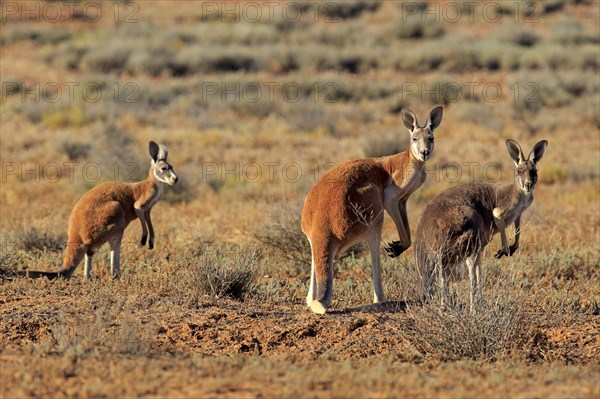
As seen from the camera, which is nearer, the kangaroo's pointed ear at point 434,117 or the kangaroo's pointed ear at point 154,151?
the kangaroo's pointed ear at point 434,117

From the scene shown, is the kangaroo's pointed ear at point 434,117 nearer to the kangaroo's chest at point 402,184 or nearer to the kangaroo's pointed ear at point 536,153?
the kangaroo's chest at point 402,184

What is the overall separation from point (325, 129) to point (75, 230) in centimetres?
1108

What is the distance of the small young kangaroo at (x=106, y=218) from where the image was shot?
8766 millimetres

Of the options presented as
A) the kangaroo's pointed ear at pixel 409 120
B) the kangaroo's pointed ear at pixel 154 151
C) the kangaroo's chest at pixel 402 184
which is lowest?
the kangaroo's chest at pixel 402 184

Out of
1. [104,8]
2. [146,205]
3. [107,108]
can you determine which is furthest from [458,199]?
[104,8]

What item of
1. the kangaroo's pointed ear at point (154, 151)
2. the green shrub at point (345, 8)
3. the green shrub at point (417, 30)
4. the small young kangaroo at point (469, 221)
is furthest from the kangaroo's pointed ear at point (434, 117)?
the green shrub at point (345, 8)

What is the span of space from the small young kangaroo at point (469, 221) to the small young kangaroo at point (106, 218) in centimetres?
305

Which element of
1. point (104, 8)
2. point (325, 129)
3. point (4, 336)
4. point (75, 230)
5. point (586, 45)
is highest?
point (104, 8)

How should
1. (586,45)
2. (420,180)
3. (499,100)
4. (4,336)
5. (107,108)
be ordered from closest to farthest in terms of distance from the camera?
1. (4,336)
2. (420,180)
3. (107,108)
4. (499,100)
5. (586,45)

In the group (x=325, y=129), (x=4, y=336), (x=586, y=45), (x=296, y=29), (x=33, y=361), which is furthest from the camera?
(x=296, y=29)

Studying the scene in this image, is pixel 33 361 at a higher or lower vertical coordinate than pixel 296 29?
lower

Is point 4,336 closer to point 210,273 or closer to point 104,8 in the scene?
point 210,273

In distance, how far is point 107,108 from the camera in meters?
21.1

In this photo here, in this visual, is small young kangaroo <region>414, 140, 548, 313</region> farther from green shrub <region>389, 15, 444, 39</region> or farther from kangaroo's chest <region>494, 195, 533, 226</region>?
green shrub <region>389, 15, 444, 39</region>
